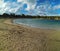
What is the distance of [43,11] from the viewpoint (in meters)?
2.86

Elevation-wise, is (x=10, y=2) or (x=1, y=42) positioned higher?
(x=10, y=2)

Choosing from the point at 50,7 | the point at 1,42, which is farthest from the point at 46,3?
the point at 1,42

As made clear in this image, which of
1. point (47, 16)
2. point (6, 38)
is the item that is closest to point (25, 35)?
point (6, 38)

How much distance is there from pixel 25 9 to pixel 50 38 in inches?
27.5

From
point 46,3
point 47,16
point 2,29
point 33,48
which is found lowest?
point 33,48

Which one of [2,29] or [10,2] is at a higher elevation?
[10,2]

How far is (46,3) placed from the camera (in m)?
2.82

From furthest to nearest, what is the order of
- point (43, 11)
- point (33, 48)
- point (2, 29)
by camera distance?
point (2, 29), point (43, 11), point (33, 48)

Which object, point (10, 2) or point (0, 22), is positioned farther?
point (0, 22)

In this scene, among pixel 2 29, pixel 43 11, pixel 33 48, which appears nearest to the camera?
pixel 33 48

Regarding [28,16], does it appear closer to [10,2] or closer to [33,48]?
[10,2]

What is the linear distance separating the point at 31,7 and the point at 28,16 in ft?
0.61

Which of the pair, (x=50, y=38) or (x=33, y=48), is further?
(x=50, y=38)

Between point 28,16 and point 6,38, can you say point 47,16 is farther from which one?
point 6,38
